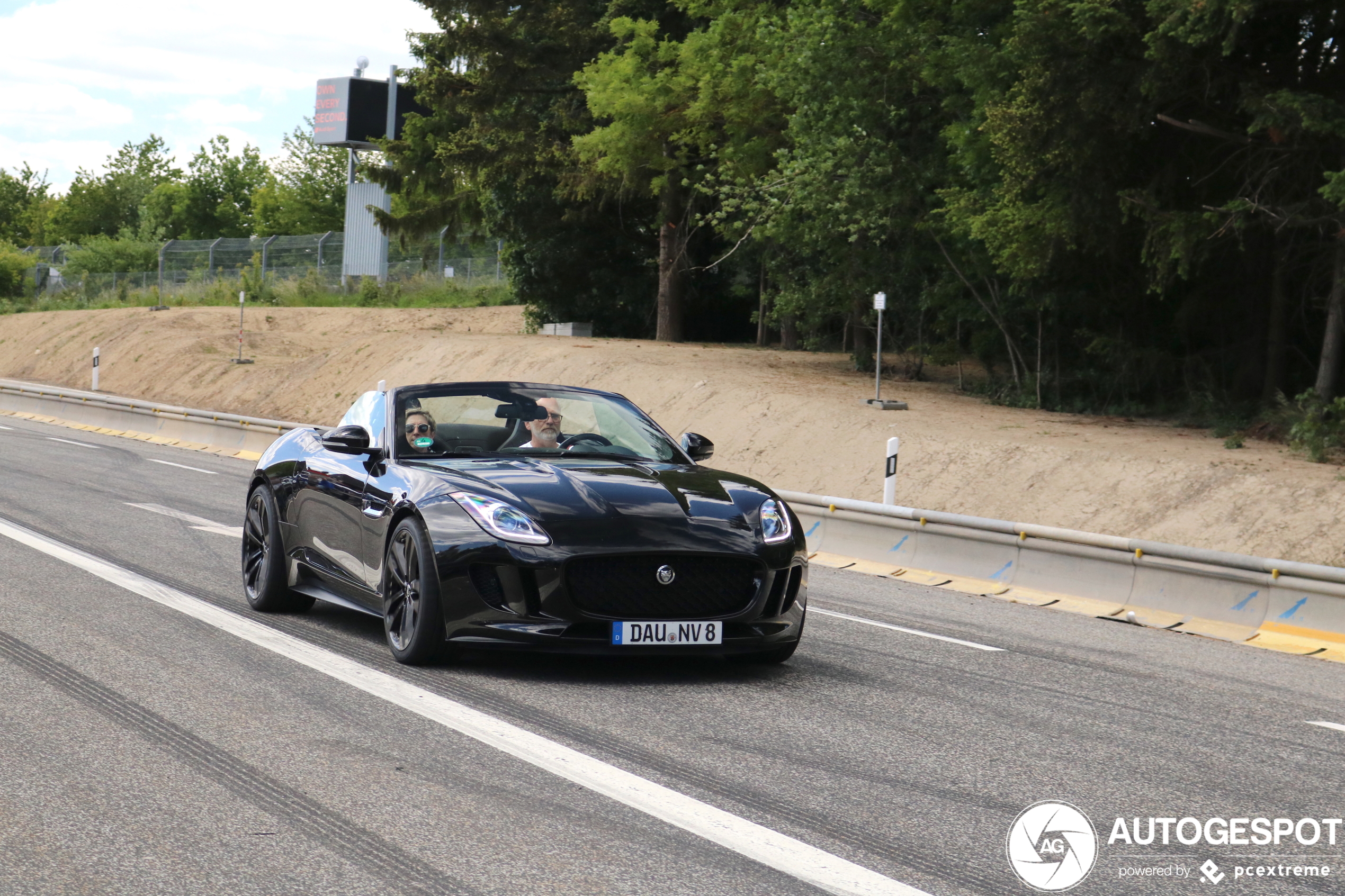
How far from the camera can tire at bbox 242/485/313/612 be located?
9.46 metres

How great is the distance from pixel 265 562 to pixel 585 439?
224 cm

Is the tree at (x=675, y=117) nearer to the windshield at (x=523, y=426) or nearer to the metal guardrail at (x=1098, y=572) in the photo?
the metal guardrail at (x=1098, y=572)

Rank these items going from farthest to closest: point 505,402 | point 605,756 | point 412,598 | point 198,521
A: 1. point 198,521
2. point 505,402
3. point 412,598
4. point 605,756

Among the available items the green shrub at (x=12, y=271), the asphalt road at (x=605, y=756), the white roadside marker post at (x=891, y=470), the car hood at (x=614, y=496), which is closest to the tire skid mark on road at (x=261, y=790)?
the asphalt road at (x=605, y=756)

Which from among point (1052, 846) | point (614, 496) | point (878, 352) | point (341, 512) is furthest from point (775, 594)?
point (878, 352)

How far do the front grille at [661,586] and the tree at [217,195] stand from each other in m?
124

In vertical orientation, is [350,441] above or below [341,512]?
above

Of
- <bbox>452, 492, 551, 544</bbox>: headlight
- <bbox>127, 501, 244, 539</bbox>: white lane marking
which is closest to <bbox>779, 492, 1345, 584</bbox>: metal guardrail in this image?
<bbox>127, 501, 244, 539</bbox>: white lane marking

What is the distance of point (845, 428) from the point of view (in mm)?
23562

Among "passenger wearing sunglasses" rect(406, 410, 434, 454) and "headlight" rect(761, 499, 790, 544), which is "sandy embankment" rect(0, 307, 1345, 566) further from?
"passenger wearing sunglasses" rect(406, 410, 434, 454)

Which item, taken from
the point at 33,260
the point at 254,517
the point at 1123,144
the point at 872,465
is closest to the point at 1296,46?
the point at 1123,144

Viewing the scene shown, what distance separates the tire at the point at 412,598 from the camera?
750 cm

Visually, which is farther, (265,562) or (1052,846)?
(265,562)

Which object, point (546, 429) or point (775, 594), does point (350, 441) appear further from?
point (775, 594)
